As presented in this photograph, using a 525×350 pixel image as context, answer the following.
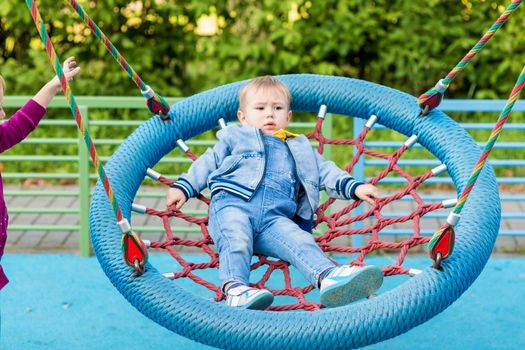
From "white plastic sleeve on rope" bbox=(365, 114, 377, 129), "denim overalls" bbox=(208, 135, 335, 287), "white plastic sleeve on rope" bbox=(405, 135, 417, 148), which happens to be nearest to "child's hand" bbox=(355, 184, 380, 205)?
"denim overalls" bbox=(208, 135, 335, 287)

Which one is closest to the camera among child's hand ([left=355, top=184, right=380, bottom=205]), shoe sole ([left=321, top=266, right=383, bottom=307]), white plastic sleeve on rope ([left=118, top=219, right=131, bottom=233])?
white plastic sleeve on rope ([left=118, top=219, right=131, bottom=233])

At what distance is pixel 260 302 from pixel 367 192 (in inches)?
26.4

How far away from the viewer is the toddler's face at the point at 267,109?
3941mm

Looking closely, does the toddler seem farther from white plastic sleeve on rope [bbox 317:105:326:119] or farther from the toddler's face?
white plastic sleeve on rope [bbox 317:105:326:119]

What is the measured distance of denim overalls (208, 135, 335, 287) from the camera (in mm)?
3465

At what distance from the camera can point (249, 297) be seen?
3.28 metres

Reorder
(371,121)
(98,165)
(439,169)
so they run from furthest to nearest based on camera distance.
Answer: (371,121)
(439,169)
(98,165)

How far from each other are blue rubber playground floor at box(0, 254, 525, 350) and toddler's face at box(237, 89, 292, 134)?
0.99 meters

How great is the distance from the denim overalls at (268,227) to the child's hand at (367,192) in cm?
26

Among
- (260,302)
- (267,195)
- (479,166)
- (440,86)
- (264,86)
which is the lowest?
(260,302)

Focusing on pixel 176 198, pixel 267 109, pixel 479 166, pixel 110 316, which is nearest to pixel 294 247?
pixel 176 198

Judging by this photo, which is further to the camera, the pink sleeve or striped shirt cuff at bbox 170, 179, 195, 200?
striped shirt cuff at bbox 170, 179, 195, 200

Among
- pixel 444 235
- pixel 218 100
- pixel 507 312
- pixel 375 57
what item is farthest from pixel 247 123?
pixel 375 57

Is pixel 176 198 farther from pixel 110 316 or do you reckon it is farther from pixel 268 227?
pixel 110 316
